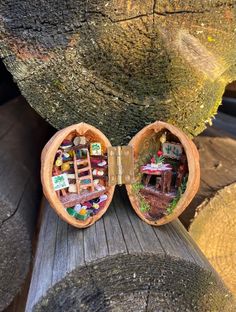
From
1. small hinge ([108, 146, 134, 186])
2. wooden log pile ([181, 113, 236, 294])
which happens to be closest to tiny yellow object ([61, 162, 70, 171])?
small hinge ([108, 146, 134, 186])

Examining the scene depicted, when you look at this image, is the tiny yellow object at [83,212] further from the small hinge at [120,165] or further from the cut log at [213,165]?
the cut log at [213,165]

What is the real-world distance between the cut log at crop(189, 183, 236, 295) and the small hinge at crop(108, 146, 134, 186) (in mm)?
363

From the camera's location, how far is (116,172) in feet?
4.05

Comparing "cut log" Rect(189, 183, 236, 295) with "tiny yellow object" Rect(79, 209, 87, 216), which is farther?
"cut log" Rect(189, 183, 236, 295)

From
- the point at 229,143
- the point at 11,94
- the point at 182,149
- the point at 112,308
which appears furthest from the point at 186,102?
the point at 11,94

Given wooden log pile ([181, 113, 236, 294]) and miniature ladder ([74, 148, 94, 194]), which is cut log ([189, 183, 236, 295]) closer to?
wooden log pile ([181, 113, 236, 294])

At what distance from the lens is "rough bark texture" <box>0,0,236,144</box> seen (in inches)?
44.2

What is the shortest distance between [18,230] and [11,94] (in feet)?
4.39

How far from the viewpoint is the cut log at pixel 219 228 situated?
1492mm

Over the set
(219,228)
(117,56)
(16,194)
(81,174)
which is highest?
(117,56)

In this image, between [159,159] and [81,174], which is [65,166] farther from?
[159,159]

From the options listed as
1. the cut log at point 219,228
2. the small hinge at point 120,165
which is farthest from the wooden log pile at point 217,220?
the small hinge at point 120,165

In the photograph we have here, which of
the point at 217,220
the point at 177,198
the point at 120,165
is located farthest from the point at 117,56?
the point at 217,220

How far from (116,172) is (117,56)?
0.32 metres
